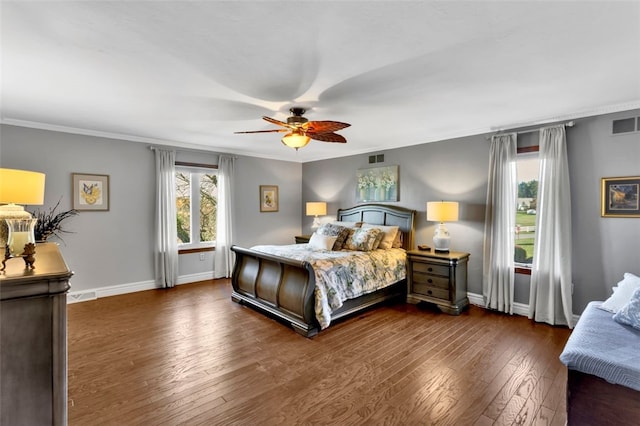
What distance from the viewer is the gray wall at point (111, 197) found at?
4113mm

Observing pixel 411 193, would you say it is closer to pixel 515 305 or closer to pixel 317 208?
pixel 317 208

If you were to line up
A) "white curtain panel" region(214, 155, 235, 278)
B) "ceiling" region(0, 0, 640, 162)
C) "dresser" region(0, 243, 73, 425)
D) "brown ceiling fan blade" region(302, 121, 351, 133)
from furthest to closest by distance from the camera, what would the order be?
"white curtain panel" region(214, 155, 235, 278), "brown ceiling fan blade" region(302, 121, 351, 133), "ceiling" region(0, 0, 640, 162), "dresser" region(0, 243, 73, 425)

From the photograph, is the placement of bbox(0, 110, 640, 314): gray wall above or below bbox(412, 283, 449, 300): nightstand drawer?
above

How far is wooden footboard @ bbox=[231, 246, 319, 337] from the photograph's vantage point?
3.34 m

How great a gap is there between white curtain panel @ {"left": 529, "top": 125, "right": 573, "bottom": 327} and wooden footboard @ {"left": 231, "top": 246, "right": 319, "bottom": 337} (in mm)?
2766

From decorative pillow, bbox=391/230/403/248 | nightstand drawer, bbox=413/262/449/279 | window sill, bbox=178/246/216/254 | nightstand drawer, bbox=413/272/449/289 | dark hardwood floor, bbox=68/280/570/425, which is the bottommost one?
dark hardwood floor, bbox=68/280/570/425

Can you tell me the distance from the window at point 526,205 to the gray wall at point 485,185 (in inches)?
8.4

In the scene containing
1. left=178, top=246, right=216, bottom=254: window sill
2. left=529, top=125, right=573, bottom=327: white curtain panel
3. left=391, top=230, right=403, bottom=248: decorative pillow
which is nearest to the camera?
left=529, top=125, right=573, bottom=327: white curtain panel

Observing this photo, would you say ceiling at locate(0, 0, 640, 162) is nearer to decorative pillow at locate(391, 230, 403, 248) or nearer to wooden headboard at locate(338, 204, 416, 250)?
wooden headboard at locate(338, 204, 416, 250)

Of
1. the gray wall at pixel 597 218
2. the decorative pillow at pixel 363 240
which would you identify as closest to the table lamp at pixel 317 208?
the decorative pillow at pixel 363 240

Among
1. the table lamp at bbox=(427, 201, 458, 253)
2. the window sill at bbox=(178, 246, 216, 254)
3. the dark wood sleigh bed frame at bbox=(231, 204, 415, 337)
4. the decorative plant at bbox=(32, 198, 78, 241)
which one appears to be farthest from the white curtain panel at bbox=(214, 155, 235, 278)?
the table lamp at bbox=(427, 201, 458, 253)

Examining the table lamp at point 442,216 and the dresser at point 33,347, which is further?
the table lamp at point 442,216

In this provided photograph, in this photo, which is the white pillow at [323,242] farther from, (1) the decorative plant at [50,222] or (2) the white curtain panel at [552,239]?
(1) the decorative plant at [50,222]

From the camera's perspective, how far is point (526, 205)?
3.93 m
